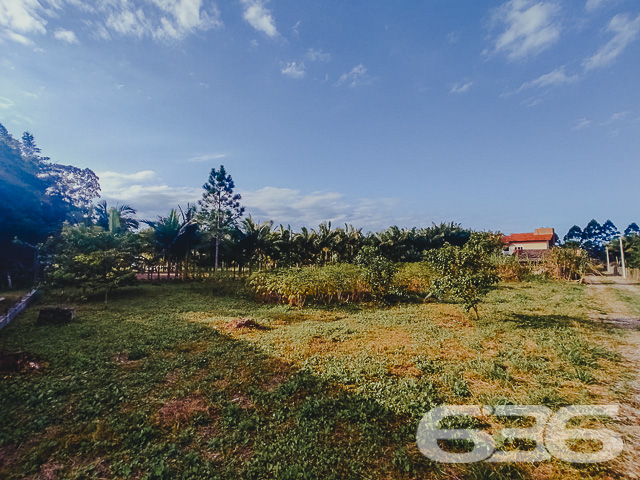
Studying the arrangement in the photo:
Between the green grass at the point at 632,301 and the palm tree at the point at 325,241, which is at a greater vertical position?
the palm tree at the point at 325,241

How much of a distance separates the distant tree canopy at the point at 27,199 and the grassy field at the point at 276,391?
8.20 meters

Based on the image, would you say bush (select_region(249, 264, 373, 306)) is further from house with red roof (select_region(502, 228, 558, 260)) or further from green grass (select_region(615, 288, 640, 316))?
house with red roof (select_region(502, 228, 558, 260))

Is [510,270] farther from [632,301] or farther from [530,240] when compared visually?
[530,240]

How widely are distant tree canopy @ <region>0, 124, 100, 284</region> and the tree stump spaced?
27.6 feet

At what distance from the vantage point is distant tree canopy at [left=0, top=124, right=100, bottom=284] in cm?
1285

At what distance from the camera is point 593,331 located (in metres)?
6.80

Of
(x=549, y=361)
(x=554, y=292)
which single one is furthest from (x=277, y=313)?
(x=554, y=292)

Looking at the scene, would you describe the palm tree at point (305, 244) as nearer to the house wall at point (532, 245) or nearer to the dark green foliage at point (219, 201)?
the dark green foliage at point (219, 201)

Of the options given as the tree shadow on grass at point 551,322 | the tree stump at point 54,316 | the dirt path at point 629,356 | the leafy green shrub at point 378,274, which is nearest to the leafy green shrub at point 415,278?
the leafy green shrub at point 378,274

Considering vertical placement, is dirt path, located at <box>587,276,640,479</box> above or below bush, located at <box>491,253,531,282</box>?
below

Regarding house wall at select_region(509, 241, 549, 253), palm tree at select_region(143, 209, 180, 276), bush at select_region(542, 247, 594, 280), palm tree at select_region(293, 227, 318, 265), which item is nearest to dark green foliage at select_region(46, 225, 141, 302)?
palm tree at select_region(143, 209, 180, 276)

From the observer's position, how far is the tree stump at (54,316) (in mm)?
7781

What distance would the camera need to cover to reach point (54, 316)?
789 cm

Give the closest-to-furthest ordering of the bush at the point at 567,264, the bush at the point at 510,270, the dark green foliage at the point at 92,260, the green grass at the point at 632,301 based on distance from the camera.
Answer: the green grass at the point at 632,301
the dark green foliage at the point at 92,260
the bush at the point at 567,264
the bush at the point at 510,270
